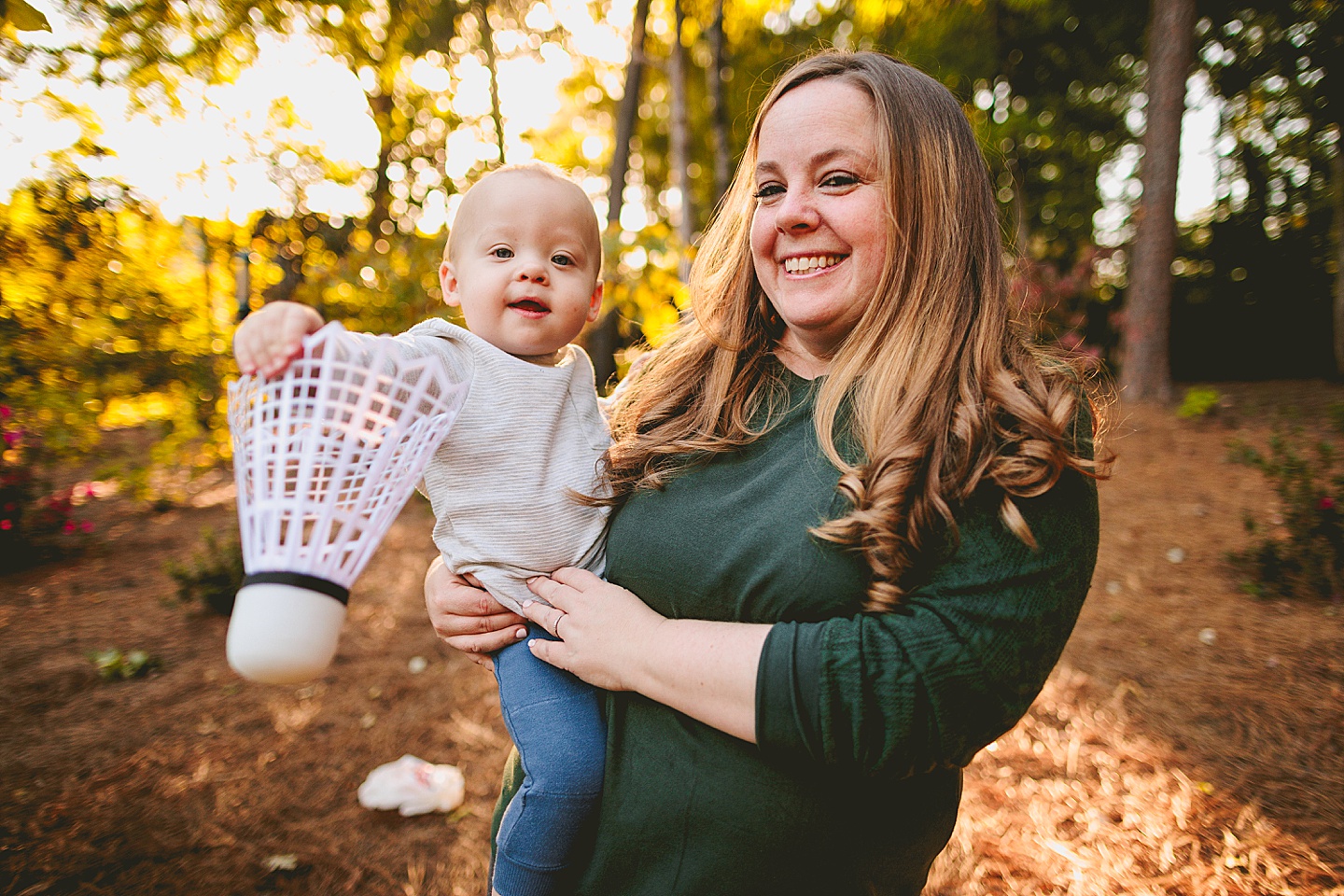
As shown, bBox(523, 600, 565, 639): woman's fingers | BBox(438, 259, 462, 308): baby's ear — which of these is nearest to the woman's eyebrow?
BBox(438, 259, 462, 308): baby's ear

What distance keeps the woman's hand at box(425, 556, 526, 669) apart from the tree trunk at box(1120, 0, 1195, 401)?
27.4 ft

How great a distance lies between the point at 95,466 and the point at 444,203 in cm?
457

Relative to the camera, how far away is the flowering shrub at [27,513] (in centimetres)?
492

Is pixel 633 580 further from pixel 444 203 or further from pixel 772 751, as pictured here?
pixel 444 203

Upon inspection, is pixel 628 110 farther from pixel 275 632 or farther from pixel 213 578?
pixel 275 632

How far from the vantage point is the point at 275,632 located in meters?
0.92

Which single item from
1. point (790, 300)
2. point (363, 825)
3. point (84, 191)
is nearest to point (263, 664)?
point (790, 300)

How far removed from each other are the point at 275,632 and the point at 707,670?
664 mm

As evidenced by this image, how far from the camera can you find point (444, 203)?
313 inches

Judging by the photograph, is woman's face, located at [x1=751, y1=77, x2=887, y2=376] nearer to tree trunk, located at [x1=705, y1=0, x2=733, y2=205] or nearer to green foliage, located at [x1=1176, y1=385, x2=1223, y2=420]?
tree trunk, located at [x1=705, y1=0, x2=733, y2=205]

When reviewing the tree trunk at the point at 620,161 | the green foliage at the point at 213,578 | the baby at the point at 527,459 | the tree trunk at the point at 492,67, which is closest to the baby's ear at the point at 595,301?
the baby at the point at 527,459

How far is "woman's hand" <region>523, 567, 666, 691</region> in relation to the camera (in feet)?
4.47

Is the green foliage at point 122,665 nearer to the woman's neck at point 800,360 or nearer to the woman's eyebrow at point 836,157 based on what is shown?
the woman's neck at point 800,360

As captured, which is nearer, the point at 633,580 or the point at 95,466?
the point at 633,580
